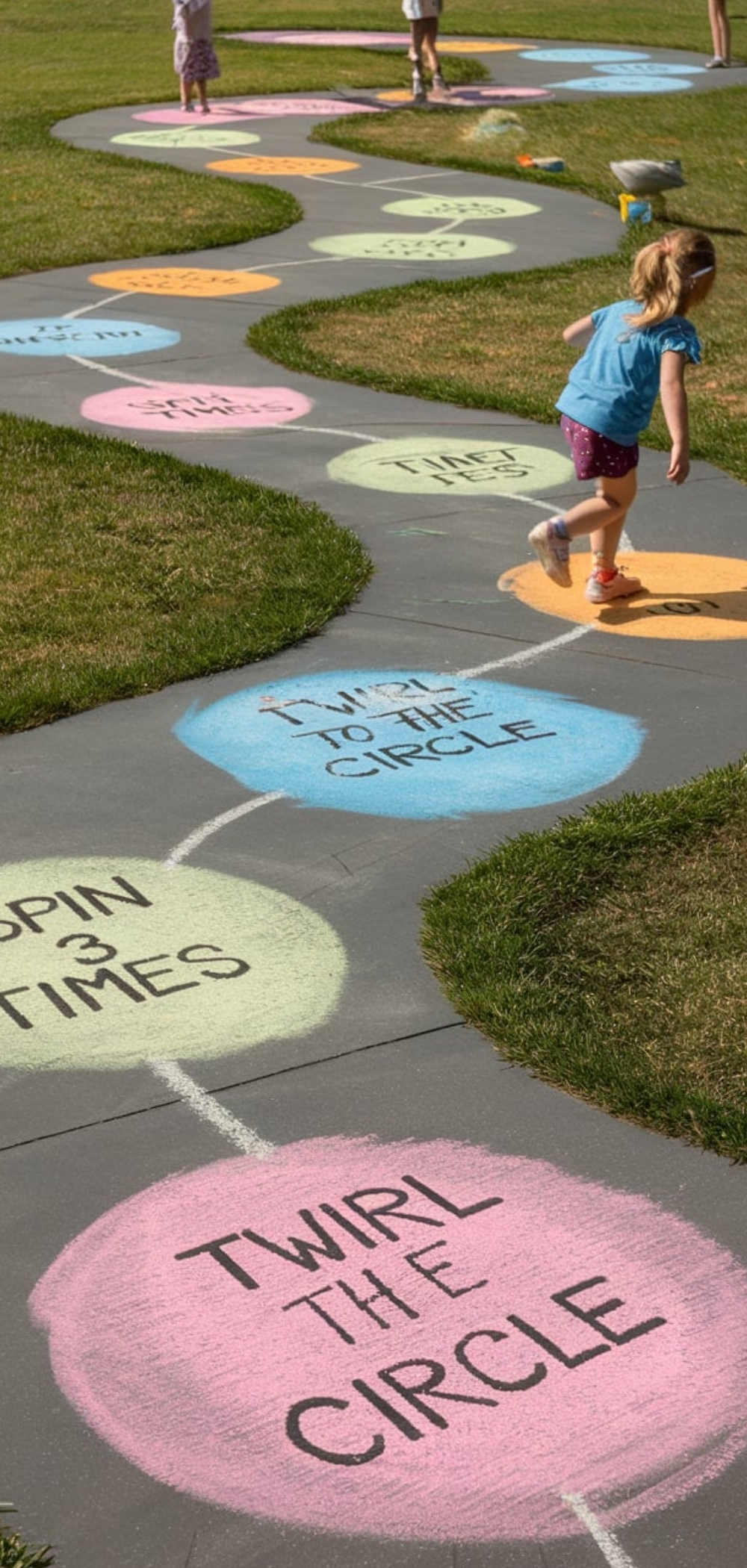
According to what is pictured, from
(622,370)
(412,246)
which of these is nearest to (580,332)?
(622,370)

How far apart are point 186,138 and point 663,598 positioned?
1470 centimetres

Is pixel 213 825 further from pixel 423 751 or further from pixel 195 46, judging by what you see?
pixel 195 46

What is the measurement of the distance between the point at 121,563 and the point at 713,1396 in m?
5.17

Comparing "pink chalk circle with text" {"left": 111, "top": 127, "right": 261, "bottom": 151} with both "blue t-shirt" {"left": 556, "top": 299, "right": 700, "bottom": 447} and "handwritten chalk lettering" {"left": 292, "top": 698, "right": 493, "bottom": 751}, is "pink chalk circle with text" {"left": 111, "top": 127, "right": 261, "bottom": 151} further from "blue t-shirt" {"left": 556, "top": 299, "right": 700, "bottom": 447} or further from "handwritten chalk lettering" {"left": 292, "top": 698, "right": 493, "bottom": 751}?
"handwritten chalk lettering" {"left": 292, "top": 698, "right": 493, "bottom": 751}

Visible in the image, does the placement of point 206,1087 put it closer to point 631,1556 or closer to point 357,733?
point 631,1556

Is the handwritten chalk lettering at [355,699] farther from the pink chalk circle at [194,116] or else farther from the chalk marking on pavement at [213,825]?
the pink chalk circle at [194,116]

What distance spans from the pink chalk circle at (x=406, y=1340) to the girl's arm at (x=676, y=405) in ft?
12.1

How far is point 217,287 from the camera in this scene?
13.3 metres

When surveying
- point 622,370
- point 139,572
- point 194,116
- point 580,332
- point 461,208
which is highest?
point 194,116

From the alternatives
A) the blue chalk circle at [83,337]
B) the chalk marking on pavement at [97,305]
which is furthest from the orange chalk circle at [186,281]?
the blue chalk circle at [83,337]

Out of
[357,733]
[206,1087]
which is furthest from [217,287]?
[206,1087]

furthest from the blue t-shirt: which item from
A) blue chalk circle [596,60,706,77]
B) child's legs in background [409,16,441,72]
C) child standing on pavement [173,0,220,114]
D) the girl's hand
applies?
blue chalk circle [596,60,706,77]

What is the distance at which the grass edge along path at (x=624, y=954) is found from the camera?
166 inches

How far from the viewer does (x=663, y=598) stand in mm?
7488
